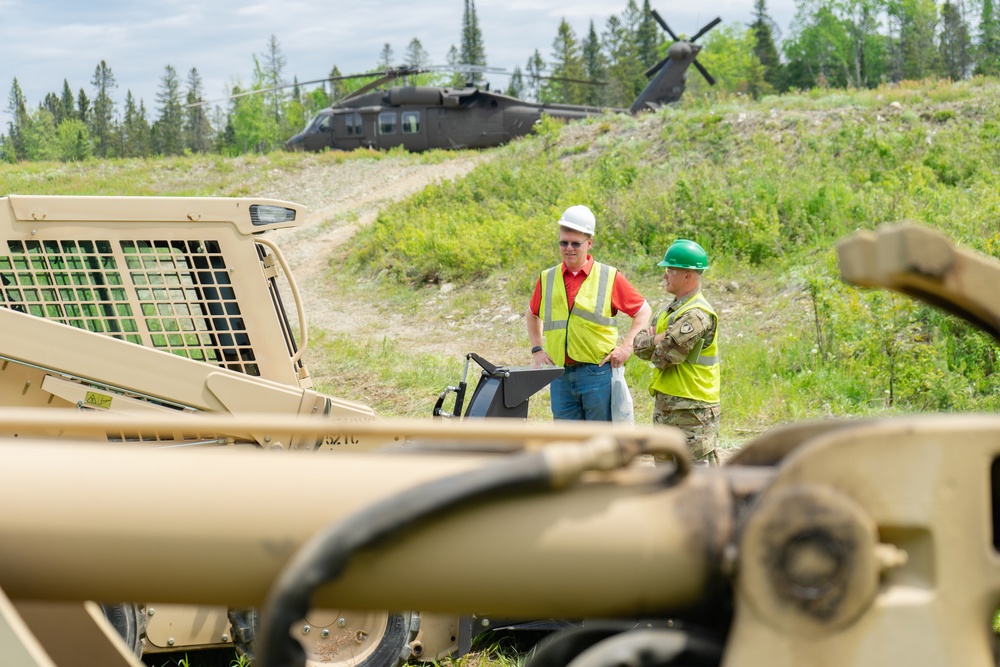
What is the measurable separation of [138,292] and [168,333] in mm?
240

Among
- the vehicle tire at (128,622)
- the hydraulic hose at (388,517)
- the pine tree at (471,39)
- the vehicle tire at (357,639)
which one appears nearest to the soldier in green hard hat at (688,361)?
the vehicle tire at (357,639)

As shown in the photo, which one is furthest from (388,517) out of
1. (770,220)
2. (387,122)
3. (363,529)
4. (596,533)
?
(387,122)

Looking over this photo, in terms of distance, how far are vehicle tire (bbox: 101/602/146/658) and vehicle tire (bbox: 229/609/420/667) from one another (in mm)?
396

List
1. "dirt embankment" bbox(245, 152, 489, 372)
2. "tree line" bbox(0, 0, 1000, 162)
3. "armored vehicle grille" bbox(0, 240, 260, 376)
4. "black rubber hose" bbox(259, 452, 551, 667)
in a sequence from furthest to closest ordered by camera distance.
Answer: "tree line" bbox(0, 0, 1000, 162), "dirt embankment" bbox(245, 152, 489, 372), "armored vehicle grille" bbox(0, 240, 260, 376), "black rubber hose" bbox(259, 452, 551, 667)

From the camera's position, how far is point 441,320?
17.0 metres

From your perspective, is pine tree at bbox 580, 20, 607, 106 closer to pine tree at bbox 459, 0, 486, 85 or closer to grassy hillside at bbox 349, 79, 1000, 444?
pine tree at bbox 459, 0, 486, 85

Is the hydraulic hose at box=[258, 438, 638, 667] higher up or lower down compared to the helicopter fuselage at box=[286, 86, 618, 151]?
lower down

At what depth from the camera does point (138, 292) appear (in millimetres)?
5031

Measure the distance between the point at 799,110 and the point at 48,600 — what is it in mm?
22374

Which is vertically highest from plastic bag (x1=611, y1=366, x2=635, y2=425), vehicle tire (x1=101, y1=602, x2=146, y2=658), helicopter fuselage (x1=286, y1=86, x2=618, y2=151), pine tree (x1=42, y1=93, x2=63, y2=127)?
pine tree (x1=42, y1=93, x2=63, y2=127)

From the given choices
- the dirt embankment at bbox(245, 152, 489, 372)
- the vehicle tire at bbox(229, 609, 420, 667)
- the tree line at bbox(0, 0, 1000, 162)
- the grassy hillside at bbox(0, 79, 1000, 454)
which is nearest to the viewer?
the vehicle tire at bbox(229, 609, 420, 667)

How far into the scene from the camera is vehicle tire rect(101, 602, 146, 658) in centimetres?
438

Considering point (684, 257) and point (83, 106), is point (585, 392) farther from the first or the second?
point (83, 106)

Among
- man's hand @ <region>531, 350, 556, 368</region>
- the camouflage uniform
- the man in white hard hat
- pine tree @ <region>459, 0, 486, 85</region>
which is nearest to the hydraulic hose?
the camouflage uniform
